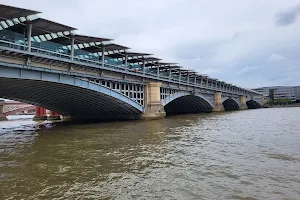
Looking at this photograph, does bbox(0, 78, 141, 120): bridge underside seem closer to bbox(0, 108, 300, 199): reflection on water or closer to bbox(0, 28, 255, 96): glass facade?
bbox(0, 28, 255, 96): glass facade

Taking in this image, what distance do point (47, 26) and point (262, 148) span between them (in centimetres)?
2072

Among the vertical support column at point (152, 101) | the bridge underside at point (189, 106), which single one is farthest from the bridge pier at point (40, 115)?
the vertical support column at point (152, 101)

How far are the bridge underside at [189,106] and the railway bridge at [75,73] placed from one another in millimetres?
6131

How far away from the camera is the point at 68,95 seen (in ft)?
101

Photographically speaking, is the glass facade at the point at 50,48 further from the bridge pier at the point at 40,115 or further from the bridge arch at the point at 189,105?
the bridge pier at the point at 40,115

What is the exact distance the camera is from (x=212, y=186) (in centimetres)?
686

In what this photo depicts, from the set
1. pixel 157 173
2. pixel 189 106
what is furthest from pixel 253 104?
pixel 157 173

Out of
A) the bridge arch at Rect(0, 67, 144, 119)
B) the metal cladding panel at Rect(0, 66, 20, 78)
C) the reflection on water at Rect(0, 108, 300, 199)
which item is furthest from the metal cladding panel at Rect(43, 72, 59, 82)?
the reflection on water at Rect(0, 108, 300, 199)

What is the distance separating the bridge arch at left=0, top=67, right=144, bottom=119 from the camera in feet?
74.6

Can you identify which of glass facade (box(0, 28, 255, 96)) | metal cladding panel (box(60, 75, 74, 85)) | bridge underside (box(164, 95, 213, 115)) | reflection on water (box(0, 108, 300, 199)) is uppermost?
glass facade (box(0, 28, 255, 96))

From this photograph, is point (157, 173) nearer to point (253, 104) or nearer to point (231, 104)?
point (231, 104)

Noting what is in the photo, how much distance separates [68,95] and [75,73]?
240 inches

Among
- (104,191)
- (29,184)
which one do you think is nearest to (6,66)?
(29,184)

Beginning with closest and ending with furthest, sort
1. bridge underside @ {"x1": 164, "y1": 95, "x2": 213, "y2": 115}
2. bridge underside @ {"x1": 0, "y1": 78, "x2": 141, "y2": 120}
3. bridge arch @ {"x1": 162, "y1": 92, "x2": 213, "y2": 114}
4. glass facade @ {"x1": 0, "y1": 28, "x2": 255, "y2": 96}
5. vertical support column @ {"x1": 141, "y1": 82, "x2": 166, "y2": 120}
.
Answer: glass facade @ {"x1": 0, "y1": 28, "x2": 255, "y2": 96}, bridge underside @ {"x1": 0, "y1": 78, "x2": 141, "y2": 120}, vertical support column @ {"x1": 141, "y1": 82, "x2": 166, "y2": 120}, bridge arch @ {"x1": 162, "y1": 92, "x2": 213, "y2": 114}, bridge underside @ {"x1": 164, "y1": 95, "x2": 213, "y2": 115}
